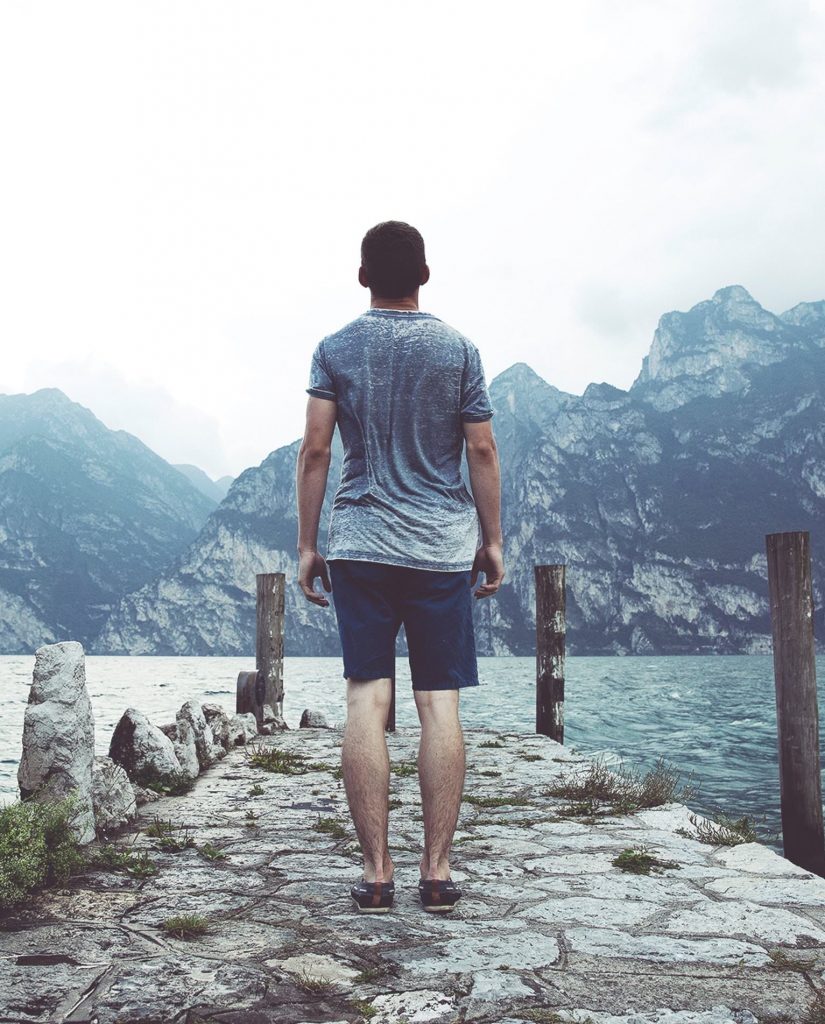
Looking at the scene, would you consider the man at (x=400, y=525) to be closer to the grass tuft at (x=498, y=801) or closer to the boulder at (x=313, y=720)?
the grass tuft at (x=498, y=801)

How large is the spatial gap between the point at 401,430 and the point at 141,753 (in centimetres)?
413

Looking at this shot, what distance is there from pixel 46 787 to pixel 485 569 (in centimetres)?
257

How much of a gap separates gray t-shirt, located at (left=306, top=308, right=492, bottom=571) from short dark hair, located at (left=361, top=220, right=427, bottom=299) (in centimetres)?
12

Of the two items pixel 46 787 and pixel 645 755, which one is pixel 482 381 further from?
pixel 645 755

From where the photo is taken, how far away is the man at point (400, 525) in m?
3.23

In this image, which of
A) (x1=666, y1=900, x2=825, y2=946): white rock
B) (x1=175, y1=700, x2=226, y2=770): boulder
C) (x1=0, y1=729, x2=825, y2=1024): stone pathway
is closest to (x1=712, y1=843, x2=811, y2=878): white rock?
(x1=0, y1=729, x2=825, y2=1024): stone pathway

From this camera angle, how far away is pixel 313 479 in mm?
3537

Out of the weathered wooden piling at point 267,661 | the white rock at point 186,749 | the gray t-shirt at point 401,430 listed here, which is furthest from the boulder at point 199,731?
the gray t-shirt at point 401,430

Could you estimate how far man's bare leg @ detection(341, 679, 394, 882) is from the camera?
3174 mm

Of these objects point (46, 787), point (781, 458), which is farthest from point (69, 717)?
point (781, 458)

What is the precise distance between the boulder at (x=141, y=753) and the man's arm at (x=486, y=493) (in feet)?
12.5

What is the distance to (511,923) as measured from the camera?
123 inches

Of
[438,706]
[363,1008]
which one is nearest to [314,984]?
[363,1008]

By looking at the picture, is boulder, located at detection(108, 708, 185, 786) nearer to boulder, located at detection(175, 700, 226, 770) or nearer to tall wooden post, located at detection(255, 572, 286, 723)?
boulder, located at detection(175, 700, 226, 770)
